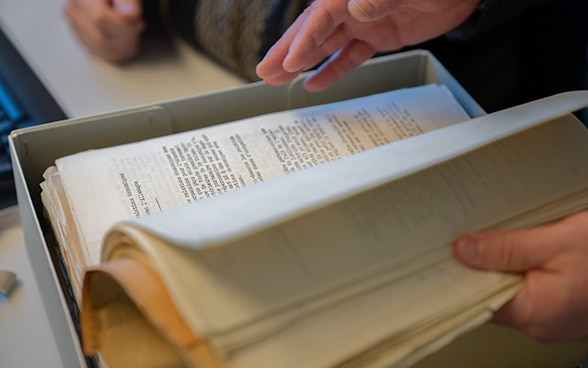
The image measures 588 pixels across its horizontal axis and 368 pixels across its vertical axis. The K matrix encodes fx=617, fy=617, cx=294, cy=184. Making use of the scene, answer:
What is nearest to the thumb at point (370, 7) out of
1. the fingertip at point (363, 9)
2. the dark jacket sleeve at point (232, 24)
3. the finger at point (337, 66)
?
the fingertip at point (363, 9)

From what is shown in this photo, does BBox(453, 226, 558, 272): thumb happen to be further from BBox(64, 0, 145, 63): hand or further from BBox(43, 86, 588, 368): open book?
BBox(64, 0, 145, 63): hand

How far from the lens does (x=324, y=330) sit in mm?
279

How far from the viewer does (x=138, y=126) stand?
0.46m

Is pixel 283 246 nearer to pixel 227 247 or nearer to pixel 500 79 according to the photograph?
pixel 227 247

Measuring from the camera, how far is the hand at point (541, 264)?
0.32 m

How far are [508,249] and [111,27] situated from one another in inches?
19.9

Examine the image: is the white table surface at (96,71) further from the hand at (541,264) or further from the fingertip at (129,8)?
the hand at (541,264)

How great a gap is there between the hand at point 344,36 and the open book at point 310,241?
8cm

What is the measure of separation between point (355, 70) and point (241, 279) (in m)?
0.29

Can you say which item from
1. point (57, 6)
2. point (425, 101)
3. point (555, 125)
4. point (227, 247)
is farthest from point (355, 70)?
point (57, 6)

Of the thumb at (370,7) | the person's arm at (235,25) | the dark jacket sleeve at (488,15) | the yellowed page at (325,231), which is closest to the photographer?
the yellowed page at (325,231)

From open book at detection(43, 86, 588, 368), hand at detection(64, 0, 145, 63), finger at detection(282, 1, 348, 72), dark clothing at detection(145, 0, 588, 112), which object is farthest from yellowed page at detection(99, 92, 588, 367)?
hand at detection(64, 0, 145, 63)

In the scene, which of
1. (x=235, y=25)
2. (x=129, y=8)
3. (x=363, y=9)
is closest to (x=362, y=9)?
(x=363, y=9)

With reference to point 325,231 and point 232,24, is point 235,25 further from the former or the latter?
point 325,231
